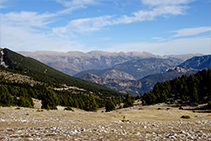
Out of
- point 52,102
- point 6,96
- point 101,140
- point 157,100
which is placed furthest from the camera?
point 157,100

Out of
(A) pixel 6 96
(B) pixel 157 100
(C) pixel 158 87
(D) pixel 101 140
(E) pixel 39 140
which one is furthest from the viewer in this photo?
(C) pixel 158 87

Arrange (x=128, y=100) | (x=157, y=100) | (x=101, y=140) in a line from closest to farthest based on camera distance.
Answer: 1. (x=101, y=140)
2. (x=157, y=100)
3. (x=128, y=100)

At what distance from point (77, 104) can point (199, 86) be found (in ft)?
310

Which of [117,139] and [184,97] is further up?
[117,139]

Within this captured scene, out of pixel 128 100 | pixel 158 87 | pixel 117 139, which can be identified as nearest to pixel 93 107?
pixel 128 100

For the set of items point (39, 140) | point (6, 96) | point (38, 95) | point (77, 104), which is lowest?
point (77, 104)

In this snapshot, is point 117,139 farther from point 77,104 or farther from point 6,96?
point 77,104

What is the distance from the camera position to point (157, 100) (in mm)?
107625

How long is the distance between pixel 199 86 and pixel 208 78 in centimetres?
713

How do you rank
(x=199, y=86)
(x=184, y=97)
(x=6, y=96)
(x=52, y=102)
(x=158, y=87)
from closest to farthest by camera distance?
(x=6, y=96), (x=52, y=102), (x=184, y=97), (x=199, y=86), (x=158, y=87)

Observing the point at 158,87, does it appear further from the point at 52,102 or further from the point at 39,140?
the point at 39,140

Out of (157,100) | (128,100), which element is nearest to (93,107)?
(128,100)

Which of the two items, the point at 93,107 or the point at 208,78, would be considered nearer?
the point at 208,78

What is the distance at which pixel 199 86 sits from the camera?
317ft
